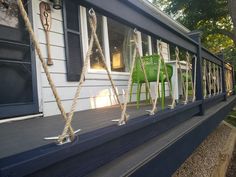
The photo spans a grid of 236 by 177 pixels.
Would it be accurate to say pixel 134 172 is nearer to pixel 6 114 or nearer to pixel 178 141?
pixel 178 141

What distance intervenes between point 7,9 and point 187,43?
1980 millimetres

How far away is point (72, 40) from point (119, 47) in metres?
2.07

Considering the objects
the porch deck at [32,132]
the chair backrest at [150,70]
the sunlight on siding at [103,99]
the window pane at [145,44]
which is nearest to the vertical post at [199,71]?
the chair backrest at [150,70]

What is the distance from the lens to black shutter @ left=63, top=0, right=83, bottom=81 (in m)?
3.88

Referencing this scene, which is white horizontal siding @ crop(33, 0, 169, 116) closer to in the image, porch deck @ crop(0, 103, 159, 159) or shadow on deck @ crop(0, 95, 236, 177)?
porch deck @ crop(0, 103, 159, 159)

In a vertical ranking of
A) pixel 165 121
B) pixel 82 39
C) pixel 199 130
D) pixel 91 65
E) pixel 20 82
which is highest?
pixel 82 39

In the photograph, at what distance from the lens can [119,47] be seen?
5.92 meters

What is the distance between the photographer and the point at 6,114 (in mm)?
2873

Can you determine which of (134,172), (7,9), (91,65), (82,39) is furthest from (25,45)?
(134,172)

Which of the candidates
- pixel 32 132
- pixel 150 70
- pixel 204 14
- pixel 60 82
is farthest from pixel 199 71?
pixel 204 14

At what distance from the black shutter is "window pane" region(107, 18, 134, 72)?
1.38 metres

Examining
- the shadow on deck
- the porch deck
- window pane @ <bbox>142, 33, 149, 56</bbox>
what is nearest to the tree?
window pane @ <bbox>142, 33, 149, 56</bbox>

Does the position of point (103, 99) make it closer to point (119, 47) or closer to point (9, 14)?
point (119, 47)

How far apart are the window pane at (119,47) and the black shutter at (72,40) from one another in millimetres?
1375
